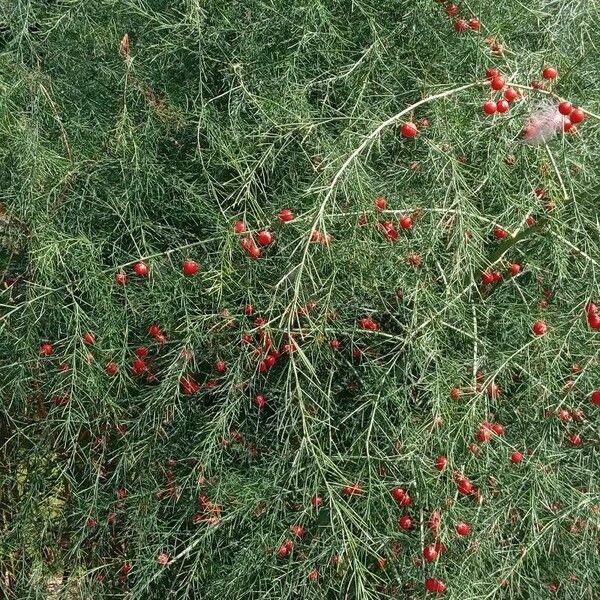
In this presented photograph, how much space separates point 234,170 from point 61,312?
626mm

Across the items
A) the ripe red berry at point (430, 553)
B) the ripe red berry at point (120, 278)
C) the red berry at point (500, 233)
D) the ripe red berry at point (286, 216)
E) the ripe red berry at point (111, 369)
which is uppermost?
the ripe red berry at point (286, 216)

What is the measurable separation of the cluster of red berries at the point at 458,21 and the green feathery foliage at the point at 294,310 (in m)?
0.03

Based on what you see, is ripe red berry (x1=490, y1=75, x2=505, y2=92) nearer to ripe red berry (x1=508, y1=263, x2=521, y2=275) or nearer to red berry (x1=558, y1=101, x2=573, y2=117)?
red berry (x1=558, y1=101, x2=573, y2=117)

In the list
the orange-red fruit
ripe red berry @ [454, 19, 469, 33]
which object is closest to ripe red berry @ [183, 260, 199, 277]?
the orange-red fruit

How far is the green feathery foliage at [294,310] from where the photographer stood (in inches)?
97.4

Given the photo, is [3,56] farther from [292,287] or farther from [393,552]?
[393,552]

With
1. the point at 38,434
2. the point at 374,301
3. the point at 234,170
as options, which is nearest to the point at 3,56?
→ the point at 234,170

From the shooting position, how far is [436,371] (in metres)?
2.52

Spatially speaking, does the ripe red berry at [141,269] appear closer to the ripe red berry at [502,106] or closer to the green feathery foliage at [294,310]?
the green feathery foliage at [294,310]

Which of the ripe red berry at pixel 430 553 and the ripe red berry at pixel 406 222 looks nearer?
the ripe red berry at pixel 430 553

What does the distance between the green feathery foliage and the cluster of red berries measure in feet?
0.09

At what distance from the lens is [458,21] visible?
2.87 metres

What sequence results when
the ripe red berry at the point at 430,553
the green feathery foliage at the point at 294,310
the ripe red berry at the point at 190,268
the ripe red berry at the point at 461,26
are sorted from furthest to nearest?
the ripe red berry at the point at 461,26 → the ripe red berry at the point at 190,268 → the green feathery foliage at the point at 294,310 → the ripe red berry at the point at 430,553

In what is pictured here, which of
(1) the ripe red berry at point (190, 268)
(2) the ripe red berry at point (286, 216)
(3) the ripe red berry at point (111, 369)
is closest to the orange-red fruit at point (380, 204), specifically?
(2) the ripe red berry at point (286, 216)
